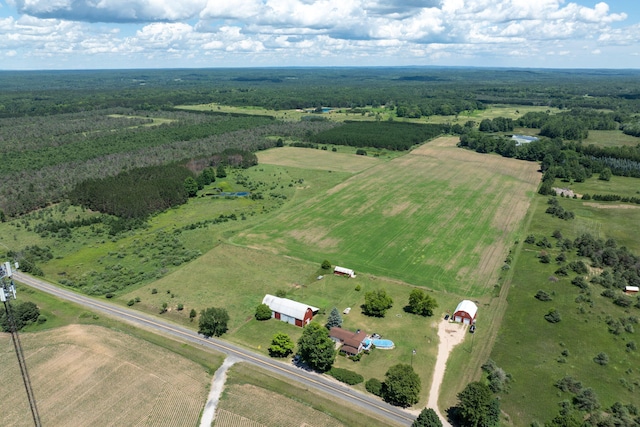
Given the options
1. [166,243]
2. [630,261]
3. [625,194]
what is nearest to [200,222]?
[166,243]

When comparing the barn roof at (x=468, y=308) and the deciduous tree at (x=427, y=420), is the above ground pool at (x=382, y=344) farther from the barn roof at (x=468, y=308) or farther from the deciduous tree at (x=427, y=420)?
the deciduous tree at (x=427, y=420)

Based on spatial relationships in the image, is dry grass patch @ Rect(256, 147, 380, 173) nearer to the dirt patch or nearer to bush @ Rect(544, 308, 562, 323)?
bush @ Rect(544, 308, 562, 323)

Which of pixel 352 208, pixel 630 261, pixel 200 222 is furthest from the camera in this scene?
pixel 352 208

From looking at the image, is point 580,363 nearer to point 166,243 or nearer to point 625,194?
point 166,243

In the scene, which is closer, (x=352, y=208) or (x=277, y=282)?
(x=277, y=282)

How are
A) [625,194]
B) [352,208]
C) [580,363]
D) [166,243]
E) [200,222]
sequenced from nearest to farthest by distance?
[580,363], [166,243], [200,222], [352,208], [625,194]

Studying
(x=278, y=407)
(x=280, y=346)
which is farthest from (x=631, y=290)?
(x=278, y=407)
